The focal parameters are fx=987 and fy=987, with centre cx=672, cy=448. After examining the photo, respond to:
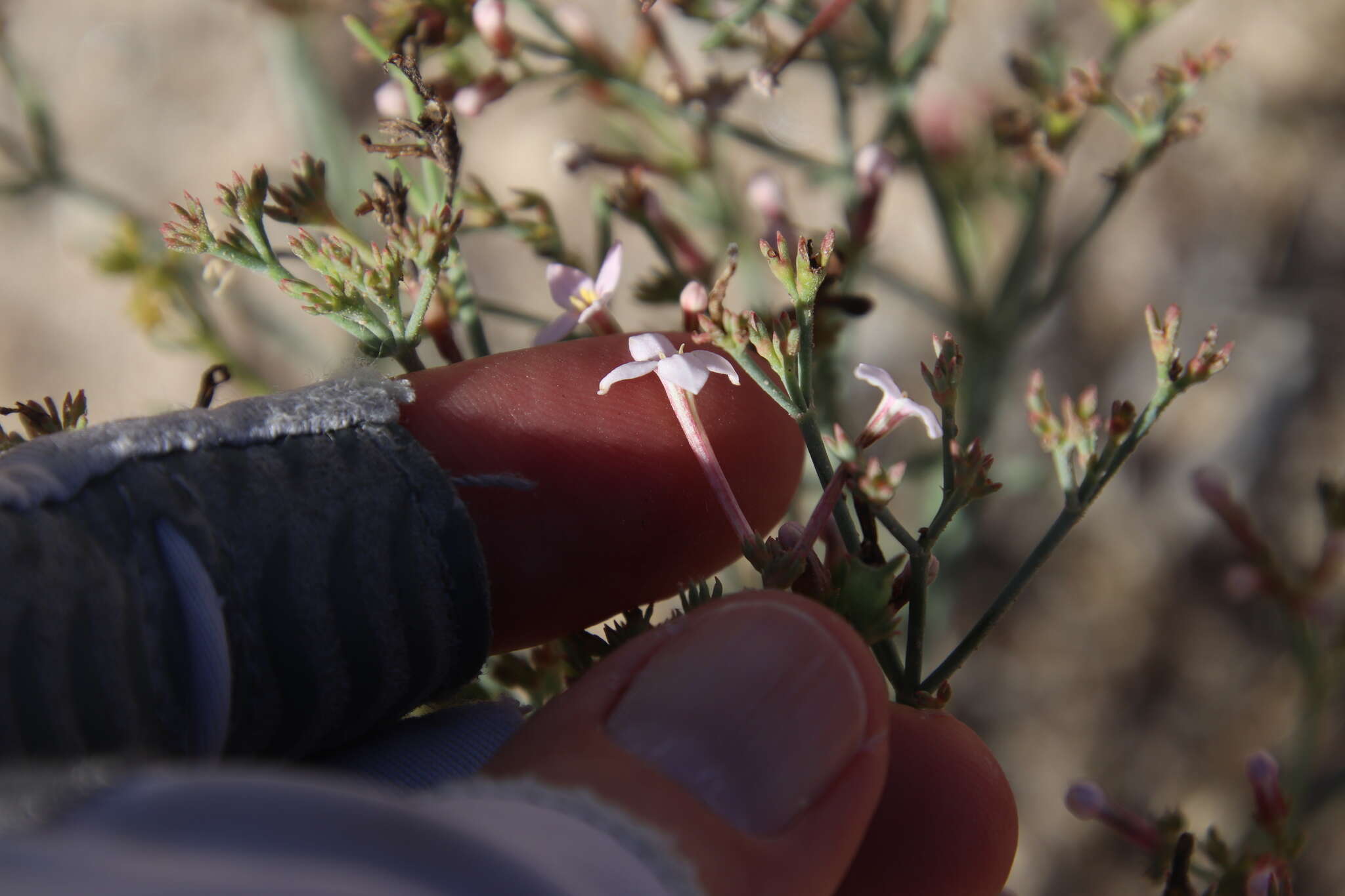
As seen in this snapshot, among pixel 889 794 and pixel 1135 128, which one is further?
pixel 1135 128

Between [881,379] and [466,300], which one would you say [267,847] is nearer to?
[881,379]

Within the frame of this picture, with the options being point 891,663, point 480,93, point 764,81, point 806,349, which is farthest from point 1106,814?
point 480,93

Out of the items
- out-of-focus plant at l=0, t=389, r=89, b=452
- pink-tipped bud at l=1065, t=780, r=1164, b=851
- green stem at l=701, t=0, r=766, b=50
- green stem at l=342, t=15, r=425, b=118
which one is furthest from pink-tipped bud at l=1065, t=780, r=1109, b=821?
out-of-focus plant at l=0, t=389, r=89, b=452

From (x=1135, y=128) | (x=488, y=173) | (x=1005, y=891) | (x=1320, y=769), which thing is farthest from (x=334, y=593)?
(x=1320, y=769)

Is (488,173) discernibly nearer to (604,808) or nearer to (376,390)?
(376,390)

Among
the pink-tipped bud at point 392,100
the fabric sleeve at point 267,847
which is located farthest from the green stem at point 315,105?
the fabric sleeve at point 267,847
